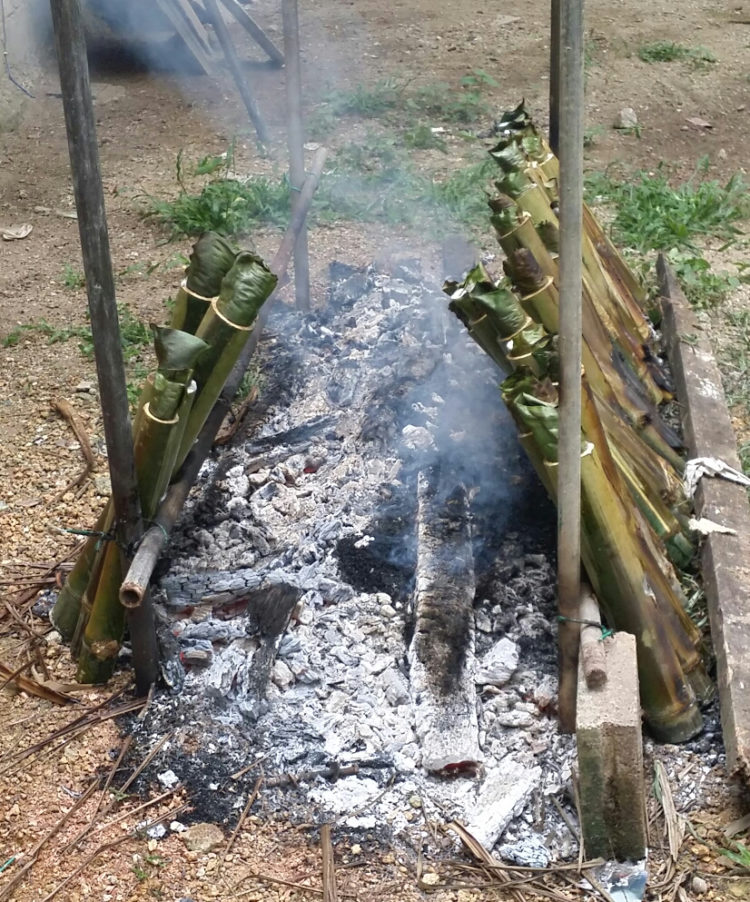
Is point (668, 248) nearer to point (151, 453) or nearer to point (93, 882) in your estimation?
point (151, 453)

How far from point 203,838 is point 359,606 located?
3.22ft

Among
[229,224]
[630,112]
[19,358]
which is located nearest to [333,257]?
[229,224]

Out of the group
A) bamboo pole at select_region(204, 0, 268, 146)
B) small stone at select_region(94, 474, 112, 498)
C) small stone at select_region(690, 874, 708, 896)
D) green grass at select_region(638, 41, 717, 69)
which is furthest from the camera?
green grass at select_region(638, 41, 717, 69)

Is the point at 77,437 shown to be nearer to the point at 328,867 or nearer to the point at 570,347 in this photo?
the point at 328,867

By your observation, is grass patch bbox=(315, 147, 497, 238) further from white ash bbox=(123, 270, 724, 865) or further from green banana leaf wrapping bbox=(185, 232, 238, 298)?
green banana leaf wrapping bbox=(185, 232, 238, 298)

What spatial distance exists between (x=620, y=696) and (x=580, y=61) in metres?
1.66

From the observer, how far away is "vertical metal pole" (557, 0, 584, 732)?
254 centimetres

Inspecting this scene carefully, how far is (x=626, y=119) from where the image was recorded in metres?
8.83

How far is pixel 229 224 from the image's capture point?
700 centimetres

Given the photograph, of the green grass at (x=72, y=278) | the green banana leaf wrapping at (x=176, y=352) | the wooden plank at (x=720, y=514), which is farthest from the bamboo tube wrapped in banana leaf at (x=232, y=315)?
the green grass at (x=72, y=278)

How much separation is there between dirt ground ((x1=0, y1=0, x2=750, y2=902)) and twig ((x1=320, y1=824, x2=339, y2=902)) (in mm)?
32

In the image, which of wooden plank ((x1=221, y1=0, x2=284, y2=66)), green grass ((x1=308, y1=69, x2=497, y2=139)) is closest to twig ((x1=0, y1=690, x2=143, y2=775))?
green grass ((x1=308, y1=69, x2=497, y2=139))

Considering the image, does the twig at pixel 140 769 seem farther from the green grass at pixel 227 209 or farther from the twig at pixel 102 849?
the green grass at pixel 227 209

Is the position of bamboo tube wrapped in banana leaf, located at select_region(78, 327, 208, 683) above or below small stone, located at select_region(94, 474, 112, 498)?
above
